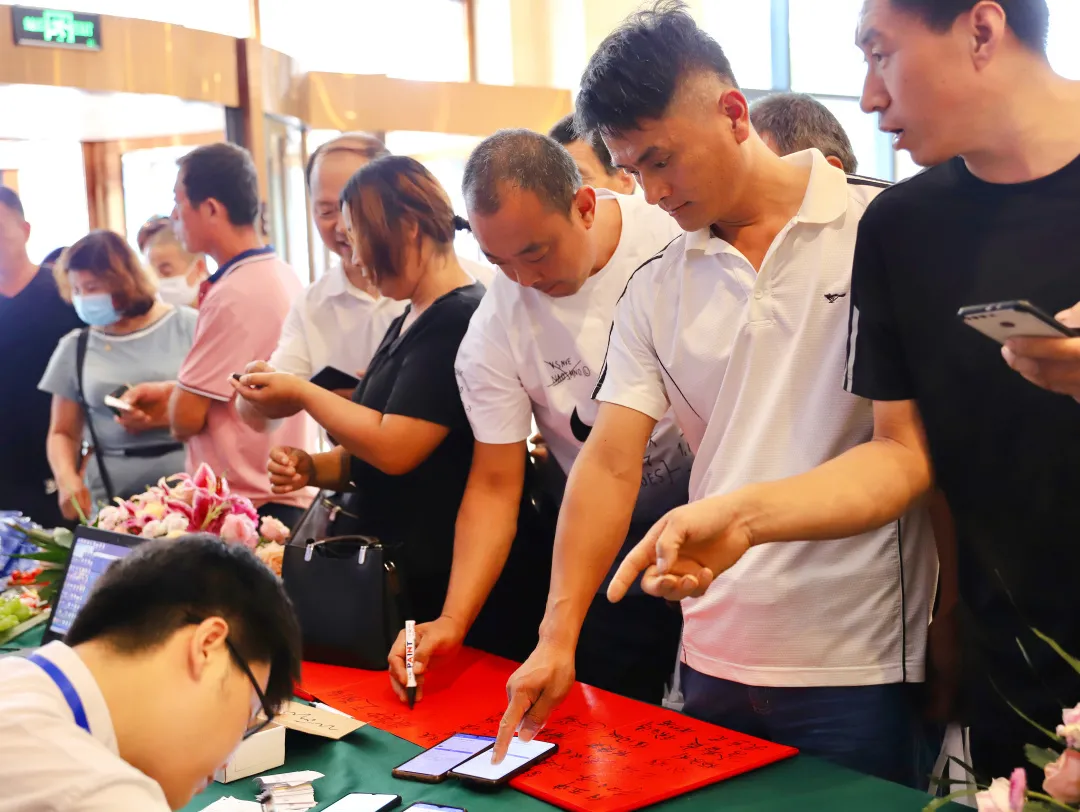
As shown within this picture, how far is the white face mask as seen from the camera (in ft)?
15.9

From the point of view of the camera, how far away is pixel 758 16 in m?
7.75

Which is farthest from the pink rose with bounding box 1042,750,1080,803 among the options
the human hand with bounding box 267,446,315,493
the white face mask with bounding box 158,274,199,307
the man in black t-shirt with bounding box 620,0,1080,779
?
the white face mask with bounding box 158,274,199,307

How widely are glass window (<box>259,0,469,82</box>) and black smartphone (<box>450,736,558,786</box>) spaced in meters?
5.63

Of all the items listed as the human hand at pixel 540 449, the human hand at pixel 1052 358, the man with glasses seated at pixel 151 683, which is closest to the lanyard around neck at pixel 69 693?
the man with glasses seated at pixel 151 683

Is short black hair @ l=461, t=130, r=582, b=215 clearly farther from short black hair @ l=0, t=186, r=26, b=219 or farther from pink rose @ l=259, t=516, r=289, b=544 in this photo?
short black hair @ l=0, t=186, r=26, b=219

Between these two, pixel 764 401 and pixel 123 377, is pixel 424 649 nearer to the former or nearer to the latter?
pixel 764 401

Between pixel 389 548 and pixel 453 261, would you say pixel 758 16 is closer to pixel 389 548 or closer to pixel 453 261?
pixel 453 261

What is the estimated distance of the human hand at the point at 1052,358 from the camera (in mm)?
1123

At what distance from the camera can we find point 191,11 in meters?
6.39

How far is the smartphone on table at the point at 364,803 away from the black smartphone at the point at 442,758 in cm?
6

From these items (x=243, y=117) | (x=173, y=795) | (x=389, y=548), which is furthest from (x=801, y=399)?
(x=243, y=117)

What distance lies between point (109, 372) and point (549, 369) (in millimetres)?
1935

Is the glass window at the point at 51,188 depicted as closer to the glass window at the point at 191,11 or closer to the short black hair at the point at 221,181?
the glass window at the point at 191,11

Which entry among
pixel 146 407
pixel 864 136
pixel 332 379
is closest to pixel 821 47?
pixel 864 136
